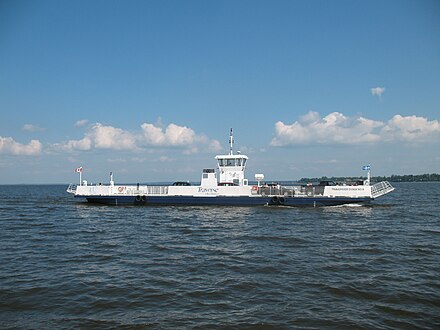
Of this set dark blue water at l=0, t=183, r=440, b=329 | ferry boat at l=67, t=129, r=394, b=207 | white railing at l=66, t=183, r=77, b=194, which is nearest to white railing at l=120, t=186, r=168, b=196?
ferry boat at l=67, t=129, r=394, b=207

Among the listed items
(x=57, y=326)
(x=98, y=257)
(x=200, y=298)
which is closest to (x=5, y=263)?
(x=98, y=257)

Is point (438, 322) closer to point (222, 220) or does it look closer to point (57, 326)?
point (57, 326)

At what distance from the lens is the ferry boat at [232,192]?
3838cm

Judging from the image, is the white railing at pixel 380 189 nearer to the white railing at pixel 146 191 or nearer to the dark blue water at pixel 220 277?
the dark blue water at pixel 220 277

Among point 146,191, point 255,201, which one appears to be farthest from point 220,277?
point 146,191

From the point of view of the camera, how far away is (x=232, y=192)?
39656 millimetres

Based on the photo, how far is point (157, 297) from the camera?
10.8m

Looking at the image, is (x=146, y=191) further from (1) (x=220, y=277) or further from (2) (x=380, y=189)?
(1) (x=220, y=277)

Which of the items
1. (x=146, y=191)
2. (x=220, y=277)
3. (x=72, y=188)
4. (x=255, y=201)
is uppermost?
(x=72, y=188)

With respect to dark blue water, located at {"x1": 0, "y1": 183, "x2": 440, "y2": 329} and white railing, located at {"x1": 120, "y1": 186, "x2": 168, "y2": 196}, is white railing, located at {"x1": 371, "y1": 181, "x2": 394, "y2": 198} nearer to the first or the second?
dark blue water, located at {"x1": 0, "y1": 183, "x2": 440, "y2": 329}

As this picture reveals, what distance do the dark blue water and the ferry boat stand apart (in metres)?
13.3

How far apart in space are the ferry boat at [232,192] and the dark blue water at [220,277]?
43.8ft

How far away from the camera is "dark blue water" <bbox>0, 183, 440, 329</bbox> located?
934 cm

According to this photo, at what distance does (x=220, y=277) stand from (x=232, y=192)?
26.7 m
